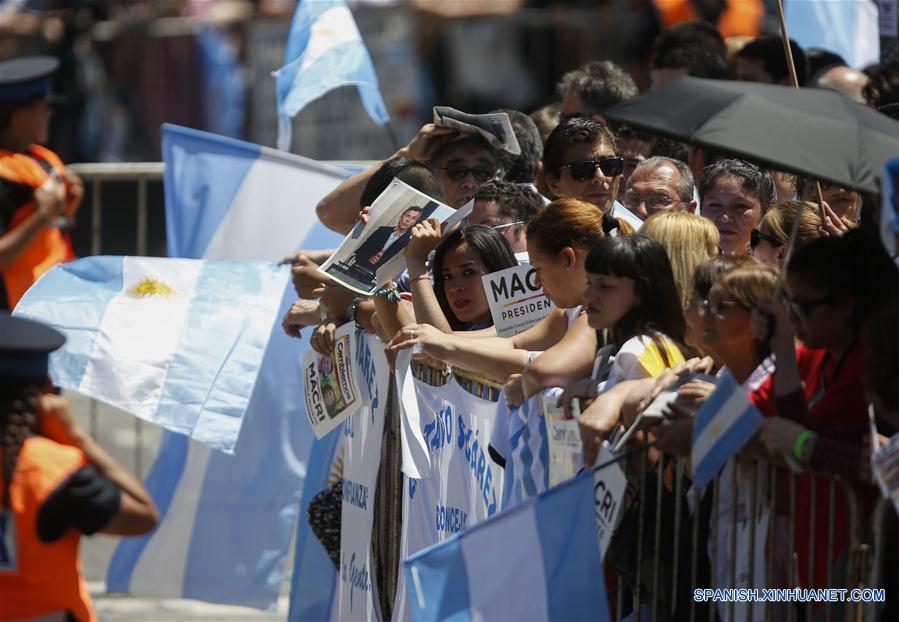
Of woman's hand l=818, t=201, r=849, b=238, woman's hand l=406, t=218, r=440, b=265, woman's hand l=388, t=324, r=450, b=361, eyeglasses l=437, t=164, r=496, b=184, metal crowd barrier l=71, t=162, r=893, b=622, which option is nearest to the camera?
metal crowd barrier l=71, t=162, r=893, b=622

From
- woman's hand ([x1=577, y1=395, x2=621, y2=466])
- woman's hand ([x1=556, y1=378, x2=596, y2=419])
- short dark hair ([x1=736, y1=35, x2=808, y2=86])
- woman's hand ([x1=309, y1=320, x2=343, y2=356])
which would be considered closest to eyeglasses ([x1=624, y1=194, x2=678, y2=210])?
woman's hand ([x1=309, y1=320, x2=343, y2=356])

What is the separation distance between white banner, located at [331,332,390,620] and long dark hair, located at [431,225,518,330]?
0.42 m

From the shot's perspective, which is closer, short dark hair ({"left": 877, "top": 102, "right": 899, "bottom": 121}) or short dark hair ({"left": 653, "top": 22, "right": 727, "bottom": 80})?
short dark hair ({"left": 877, "top": 102, "right": 899, "bottom": 121})

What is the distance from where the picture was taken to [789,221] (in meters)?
5.68

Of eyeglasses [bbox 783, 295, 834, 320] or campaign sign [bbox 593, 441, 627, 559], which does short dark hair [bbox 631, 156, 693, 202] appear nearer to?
campaign sign [bbox 593, 441, 627, 559]

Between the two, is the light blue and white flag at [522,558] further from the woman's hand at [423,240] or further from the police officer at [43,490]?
the woman's hand at [423,240]

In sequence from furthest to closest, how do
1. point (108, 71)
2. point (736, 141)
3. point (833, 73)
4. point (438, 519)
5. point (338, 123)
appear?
point (108, 71)
point (338, 123)
point (833, 73)
point (438, 519)
point (736, 141)

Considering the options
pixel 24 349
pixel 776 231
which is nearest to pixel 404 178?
pixel 776 231

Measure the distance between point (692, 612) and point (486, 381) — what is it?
4.05 ft

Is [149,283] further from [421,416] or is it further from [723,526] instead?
[723,526]

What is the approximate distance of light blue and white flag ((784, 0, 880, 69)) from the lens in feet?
32.4

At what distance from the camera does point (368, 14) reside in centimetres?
1598

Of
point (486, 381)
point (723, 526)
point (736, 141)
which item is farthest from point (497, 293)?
point (736, 141)

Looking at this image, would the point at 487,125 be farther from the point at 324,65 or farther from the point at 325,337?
the point at 324,65
